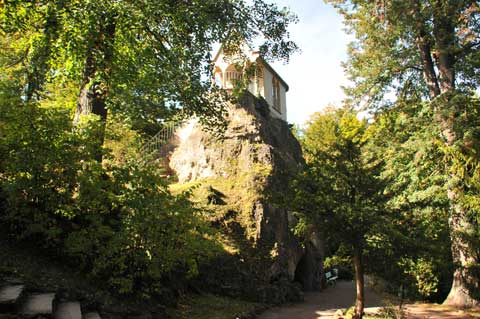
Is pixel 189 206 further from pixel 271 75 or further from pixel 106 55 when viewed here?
pixel 271 75

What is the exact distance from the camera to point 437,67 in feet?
51.4

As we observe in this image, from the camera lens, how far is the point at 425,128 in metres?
13.0

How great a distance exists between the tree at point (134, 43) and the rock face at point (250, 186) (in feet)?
10.4

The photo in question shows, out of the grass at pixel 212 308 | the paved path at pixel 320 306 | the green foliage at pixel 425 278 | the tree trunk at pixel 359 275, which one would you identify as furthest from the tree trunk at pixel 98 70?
the green foliage at pixel 425 278

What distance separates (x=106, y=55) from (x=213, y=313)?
737cm


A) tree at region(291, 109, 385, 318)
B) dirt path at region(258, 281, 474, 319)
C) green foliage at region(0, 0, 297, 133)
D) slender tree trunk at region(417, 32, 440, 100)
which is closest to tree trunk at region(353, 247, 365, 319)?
tree at region(291, 109, 385, 318)

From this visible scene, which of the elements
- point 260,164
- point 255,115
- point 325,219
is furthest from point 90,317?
point 255,115

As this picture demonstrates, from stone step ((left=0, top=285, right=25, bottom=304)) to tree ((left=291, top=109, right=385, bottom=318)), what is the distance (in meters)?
6.68

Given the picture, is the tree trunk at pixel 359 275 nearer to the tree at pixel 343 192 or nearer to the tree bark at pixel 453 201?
the tree at pixel 343 192

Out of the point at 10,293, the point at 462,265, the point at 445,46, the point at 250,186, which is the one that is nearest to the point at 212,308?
the point at 250,186

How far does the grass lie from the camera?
8.84m

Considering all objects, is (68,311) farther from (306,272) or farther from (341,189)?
(306,272)

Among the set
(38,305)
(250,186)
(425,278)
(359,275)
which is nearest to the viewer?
(38,305)

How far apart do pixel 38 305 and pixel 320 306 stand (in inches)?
429
